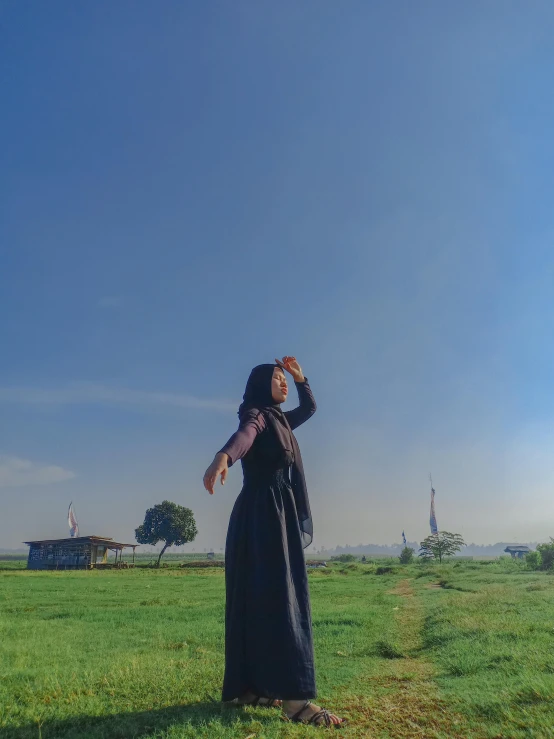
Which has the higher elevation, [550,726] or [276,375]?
[276,375]

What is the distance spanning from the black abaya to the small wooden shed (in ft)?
145

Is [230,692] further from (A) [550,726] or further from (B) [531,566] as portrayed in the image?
(B) [531,566]

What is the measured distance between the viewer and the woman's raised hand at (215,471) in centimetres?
318

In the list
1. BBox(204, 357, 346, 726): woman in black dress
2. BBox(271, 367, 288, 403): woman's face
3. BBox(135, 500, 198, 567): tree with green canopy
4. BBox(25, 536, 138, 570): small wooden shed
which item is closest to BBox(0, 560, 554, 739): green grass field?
BBox(204, 357, 346, 726): woman in black dress

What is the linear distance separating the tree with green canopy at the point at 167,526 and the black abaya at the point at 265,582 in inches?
2558

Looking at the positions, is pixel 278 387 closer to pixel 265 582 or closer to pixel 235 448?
pixel 235 448

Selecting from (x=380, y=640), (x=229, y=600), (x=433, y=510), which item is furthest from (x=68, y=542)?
(x=229, y=600)

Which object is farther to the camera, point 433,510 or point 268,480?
point 433,510

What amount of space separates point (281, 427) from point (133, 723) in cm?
221

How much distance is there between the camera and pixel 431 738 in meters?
3.00

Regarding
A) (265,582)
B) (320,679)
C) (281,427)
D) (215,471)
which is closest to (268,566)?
(265,582)

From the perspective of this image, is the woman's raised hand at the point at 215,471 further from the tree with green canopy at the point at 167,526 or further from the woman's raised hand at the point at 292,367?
the tree with green canopy at the point at 167,526

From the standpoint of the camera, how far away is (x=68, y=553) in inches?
1727

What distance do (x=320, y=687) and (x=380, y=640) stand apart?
3240 mm
